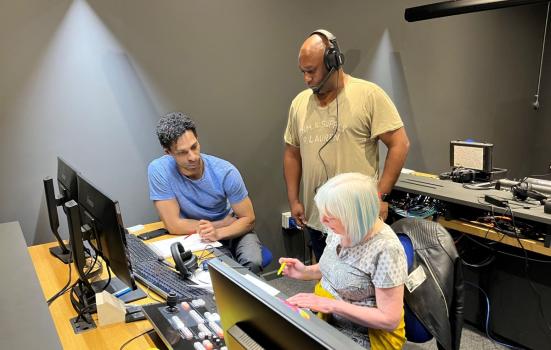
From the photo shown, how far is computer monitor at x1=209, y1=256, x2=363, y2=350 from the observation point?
57cm

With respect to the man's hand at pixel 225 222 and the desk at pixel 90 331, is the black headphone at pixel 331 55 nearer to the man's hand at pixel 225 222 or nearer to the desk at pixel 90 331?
the man's hand at pixel 225 222

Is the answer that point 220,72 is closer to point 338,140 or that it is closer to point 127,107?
point 127,107

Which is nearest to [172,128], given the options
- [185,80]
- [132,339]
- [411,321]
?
[185,80]

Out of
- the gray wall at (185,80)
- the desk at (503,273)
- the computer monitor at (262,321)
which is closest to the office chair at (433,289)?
the computer monitor at (262,321)

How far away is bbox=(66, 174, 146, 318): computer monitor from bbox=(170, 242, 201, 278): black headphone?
0.53 feet

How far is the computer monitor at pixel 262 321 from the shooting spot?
1.86ft

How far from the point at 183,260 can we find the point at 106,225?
15.9 inches

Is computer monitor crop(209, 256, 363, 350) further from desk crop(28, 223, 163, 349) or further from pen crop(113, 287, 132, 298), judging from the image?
pen crop(113, 287, 132, 298)

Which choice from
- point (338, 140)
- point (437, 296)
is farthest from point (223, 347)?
point (338, 140)

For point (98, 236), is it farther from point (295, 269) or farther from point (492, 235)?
point (492, 235)

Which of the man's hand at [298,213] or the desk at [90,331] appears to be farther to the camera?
the man's hand at [298,213]

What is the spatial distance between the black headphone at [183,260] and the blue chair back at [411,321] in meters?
0.79

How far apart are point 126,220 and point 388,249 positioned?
1862 mm

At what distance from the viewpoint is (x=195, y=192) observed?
89.2 inches
